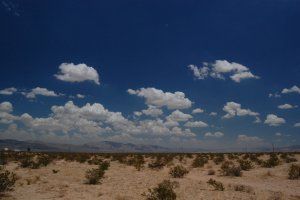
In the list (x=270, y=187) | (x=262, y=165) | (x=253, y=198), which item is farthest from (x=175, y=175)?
(x=262, y=165)

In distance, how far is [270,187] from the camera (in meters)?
18.6

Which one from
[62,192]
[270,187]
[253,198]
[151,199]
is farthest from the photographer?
[270,187]

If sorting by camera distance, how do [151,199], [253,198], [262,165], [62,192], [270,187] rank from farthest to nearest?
1. [262,165]
2. [270,187]
3. [62,192]
4. [253,198]
5. [151,199]

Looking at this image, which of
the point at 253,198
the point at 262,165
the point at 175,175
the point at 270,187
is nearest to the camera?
the point at 253,198

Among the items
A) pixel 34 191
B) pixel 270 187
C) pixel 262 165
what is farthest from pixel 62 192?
pixel 262 165

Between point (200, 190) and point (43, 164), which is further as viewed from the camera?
point (43, 164)

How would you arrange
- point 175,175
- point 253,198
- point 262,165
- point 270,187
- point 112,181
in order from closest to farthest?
point 253,198 → point 270,187 → point 112,181 → point 175,175 → point 262,165

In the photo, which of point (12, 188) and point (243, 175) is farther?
point (243, 175)

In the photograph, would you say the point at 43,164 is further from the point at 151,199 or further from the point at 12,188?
the point at 151,199

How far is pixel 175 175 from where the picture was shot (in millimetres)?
23625

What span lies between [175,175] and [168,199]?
33.9 ft

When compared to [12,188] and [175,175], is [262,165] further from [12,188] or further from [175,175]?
[12,188]

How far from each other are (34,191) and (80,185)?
309 cm

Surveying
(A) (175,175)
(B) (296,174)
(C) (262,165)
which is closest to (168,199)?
(A) (175,175)
